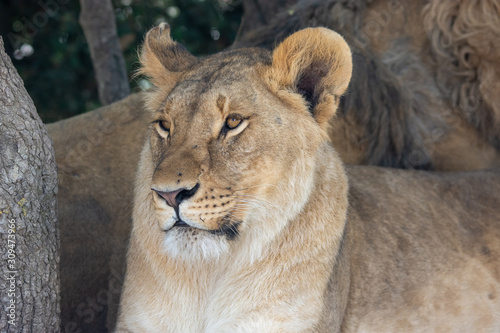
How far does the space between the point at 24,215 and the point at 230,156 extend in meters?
0.78

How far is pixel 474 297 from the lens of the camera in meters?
3.56

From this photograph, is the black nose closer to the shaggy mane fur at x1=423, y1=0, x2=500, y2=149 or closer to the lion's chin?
the lion's chin

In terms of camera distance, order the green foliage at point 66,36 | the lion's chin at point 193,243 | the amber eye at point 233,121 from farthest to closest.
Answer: the green foliage at point 66,36
the amber eye at point 233,121
the lion's chin at point 193,243

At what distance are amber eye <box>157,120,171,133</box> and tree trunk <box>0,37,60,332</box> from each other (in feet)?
1.44

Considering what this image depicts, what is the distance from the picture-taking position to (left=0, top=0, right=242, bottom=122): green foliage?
6312 millimetres

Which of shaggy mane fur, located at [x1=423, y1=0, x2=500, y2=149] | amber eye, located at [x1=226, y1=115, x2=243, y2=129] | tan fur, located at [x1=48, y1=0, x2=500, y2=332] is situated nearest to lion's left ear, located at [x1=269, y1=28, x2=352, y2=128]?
amber eye, located at [x1=226, y1=115, x2=243, y2=129]

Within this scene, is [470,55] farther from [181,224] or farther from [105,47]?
[181,224]

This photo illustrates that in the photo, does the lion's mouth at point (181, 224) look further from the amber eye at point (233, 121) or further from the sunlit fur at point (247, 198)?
the amber eye at point (233, 121)

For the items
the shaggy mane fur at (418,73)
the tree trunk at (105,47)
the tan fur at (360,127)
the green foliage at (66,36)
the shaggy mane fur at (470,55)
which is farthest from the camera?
the green foliage at (66,36)

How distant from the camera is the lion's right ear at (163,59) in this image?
302 cm

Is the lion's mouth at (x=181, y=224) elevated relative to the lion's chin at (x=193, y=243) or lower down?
elevated

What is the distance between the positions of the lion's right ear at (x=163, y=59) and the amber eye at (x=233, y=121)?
0.49m

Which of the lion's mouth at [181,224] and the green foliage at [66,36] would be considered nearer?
the lion's mouth at [181,224]

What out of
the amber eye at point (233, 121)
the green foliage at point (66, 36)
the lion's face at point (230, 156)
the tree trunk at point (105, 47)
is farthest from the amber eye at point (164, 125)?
the green foliage at point (66, 36)
